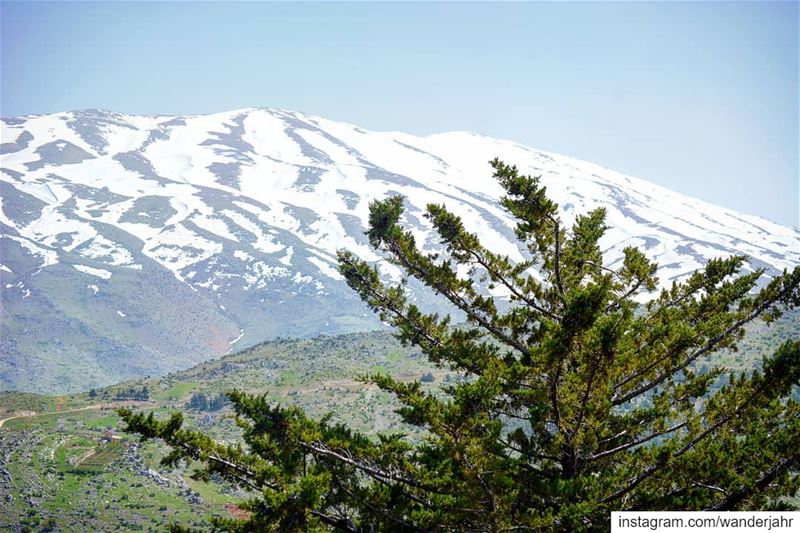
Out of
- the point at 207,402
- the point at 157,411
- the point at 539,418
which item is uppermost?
the point at 539,418

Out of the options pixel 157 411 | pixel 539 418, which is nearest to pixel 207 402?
pixel 157 411

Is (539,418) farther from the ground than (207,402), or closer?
farther from the ground

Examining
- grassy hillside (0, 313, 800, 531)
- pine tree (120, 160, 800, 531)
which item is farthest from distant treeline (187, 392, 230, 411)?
pine tree (120, 160, 800, 531)

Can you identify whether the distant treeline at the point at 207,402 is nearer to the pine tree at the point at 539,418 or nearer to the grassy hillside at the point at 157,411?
the grassy hillside at the point at 157,411

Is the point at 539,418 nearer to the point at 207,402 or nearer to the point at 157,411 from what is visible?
the point at 157,411

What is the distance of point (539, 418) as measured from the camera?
14.3 metres

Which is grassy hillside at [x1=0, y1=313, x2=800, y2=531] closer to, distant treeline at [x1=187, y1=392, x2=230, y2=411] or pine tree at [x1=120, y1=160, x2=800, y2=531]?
distant treeline at [x1=187, y1=392, x2=230, y2=411]

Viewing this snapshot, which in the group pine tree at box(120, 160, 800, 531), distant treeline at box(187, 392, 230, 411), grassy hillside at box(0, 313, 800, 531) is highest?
pine tree at box(120, 160, 800, 531)

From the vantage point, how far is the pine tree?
12758 mm

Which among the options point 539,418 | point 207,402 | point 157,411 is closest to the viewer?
point 539,418

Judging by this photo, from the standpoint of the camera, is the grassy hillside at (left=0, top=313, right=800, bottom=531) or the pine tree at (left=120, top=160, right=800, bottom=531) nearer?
the pine tree at (left=120, top=160, right=800, bottom=531)

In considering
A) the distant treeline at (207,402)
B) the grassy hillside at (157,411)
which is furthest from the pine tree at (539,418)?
the distant treeline at (207,402)

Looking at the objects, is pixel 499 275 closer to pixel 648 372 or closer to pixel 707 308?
pixel 648 372

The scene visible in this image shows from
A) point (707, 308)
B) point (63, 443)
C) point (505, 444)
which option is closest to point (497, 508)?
point (505, 444)
